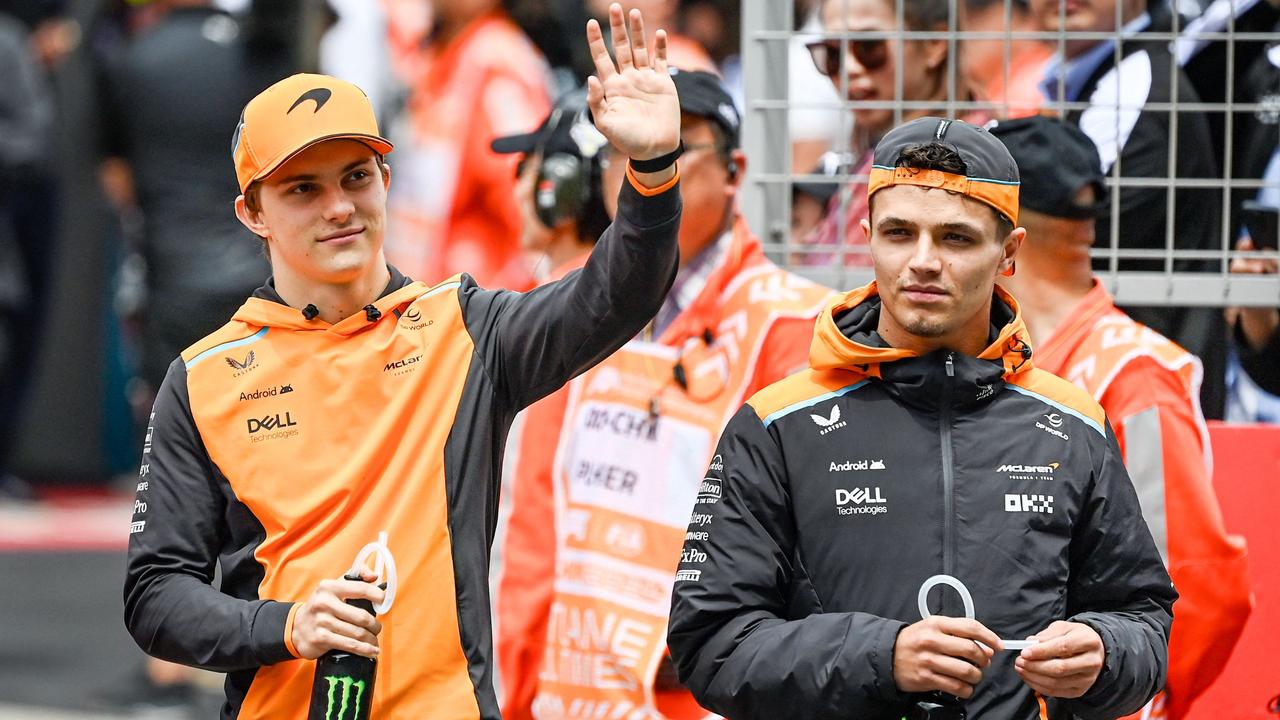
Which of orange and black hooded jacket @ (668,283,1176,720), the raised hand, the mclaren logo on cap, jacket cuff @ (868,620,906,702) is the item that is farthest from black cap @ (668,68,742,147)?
jacket cuff @ (868,620,906,702)

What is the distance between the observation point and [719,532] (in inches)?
121

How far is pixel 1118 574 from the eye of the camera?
9.94 feet

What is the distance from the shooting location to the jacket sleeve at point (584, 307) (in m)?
3.12

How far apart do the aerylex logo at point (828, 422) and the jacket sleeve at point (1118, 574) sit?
16.6 inches

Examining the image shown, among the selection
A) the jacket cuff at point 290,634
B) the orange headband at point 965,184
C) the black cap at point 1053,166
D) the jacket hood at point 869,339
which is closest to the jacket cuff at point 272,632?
the jacket cuff at point 290,634

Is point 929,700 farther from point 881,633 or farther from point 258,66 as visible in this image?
point 258,66

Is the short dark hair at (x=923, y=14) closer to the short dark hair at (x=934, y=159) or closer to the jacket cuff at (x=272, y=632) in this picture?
the short dark hair at (x=934, y=159)

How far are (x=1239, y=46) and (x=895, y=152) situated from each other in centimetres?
155

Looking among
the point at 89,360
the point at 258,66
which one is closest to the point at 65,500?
the point at 89,360

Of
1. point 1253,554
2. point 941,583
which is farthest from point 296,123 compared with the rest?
point 1253,554

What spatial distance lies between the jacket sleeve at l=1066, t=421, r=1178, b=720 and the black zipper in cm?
22

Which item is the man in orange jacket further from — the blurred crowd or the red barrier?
the red barrier

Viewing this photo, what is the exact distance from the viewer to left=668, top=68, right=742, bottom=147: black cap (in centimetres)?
423

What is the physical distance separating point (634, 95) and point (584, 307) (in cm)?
37
